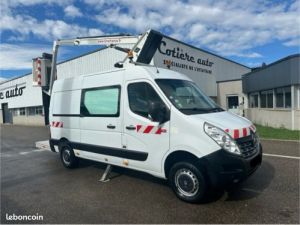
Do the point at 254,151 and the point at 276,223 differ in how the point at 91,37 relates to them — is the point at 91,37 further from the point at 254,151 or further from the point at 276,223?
the point at 276,223

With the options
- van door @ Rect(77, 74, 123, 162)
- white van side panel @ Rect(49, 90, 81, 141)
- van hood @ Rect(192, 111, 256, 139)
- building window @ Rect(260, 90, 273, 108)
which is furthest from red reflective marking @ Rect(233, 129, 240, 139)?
building window @ Rect(260, 90, 273, 108)

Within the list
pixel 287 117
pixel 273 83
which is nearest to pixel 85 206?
pixel 287 117

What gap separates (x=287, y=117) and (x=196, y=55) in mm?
11187

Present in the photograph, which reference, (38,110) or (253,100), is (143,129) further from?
(38,110)

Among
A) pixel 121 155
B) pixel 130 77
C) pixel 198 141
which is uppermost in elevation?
pixel 130 77

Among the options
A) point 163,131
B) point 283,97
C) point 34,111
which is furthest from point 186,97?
point 34,111

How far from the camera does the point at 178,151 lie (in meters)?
4.72

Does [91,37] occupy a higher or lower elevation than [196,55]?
lower

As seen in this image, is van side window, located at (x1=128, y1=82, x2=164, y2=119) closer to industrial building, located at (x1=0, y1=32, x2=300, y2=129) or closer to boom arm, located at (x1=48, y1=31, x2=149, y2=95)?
boom arm, located at (x1=48, y1=31, x2=149, y2=95)

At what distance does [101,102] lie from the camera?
6262 millimetres

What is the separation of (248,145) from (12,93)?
40287mm

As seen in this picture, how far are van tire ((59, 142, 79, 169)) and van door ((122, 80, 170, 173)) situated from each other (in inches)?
91.1

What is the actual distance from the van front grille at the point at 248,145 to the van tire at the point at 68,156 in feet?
15.1

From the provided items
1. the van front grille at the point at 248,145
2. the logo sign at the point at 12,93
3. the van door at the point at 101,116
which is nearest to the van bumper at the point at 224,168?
the van front grille at the point at 248,145
